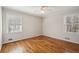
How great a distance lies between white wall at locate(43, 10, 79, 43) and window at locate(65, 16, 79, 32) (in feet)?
0.24

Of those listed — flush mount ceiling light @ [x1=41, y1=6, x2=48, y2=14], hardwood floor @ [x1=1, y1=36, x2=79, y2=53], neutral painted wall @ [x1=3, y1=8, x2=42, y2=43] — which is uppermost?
flush mount ceiling light @ [x1=41, y1=6, x2=48, y2=14]

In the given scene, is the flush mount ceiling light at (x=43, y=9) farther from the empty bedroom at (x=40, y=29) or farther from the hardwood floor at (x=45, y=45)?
the hardwood floor at (x=45, y=45)

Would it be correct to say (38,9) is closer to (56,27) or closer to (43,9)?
(43,9)

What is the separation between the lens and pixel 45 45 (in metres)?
1.80

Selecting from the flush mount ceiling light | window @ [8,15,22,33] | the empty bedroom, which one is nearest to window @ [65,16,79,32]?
the empty bedroom

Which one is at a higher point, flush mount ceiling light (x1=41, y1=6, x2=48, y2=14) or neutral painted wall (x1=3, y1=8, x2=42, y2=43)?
flush mount ceiling light (x1=41, y1=6, x2=48, y2=14)

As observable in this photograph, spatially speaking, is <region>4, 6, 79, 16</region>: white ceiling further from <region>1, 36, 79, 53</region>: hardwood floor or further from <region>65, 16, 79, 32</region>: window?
<region>1, 36, 79, 53</region>: hardwood floor

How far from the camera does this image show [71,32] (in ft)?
5.91

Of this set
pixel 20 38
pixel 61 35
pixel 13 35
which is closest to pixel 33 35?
pixel 20 38

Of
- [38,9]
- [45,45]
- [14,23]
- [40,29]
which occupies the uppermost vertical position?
[38,9]

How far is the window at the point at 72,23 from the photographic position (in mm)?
1766

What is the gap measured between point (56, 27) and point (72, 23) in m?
0.30

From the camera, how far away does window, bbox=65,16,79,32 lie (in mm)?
1766

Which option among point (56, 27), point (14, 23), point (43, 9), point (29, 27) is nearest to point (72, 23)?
point (56, 27)
